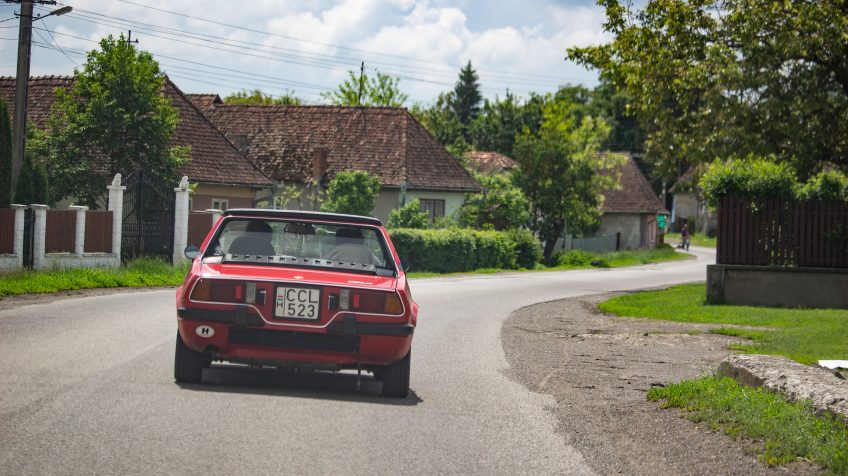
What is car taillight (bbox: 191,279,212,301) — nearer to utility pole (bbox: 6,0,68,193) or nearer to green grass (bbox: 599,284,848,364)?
green grass (bbox: 599,284,848,364)

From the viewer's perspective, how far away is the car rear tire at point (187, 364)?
31.8 feet

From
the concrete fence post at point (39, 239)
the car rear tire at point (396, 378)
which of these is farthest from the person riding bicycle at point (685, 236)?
the car rear tire at point (396, 378)

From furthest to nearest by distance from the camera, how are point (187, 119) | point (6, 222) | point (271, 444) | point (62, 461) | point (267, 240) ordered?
1. point (187, 119)
2. point (6, 222)
3. point (267, 240)
4. point (271, 444)
5. point (62, 461)

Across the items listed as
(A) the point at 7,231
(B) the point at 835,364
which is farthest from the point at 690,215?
(B) the point at 835,364

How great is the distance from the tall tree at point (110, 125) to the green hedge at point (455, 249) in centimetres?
904

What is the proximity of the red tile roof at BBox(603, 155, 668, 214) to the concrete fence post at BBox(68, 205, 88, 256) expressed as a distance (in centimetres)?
5888

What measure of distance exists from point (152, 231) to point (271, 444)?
2295 cm

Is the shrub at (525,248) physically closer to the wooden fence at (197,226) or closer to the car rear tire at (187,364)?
the wooden fence at (197,226)

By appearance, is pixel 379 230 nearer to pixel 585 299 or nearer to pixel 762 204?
pixel 762 204

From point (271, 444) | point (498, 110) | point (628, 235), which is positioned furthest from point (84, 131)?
point (498, 110)

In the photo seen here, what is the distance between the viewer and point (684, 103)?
30.7 m

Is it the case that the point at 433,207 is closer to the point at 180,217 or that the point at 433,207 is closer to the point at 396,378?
the point at 180,217

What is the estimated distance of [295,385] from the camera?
33.8 feet

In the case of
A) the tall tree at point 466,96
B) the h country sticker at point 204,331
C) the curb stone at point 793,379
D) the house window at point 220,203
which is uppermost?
the tall tree at point 466,96
